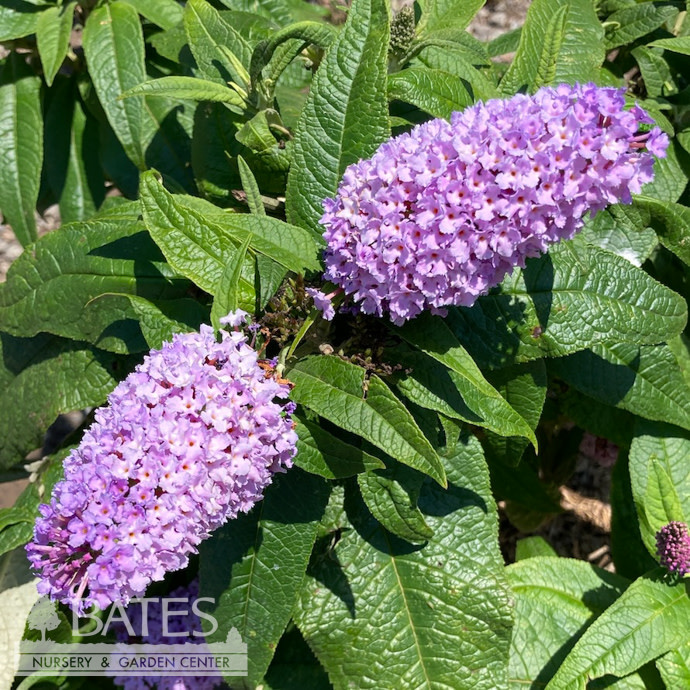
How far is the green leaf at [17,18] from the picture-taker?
2912mm

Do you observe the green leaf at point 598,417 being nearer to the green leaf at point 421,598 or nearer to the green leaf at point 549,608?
the green leaf at point 549,608

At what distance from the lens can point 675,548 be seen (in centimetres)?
227

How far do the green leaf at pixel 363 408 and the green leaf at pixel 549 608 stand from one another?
124 cm

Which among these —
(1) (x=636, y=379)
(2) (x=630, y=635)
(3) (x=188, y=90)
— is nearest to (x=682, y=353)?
(1) (x=636, y=379)

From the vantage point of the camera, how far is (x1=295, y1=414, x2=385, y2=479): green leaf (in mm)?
1729

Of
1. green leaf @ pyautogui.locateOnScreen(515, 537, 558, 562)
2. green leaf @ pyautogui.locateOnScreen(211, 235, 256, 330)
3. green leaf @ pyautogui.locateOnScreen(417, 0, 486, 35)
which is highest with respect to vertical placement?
green leaf @ pyautogui.locateOnScreen(417, 0, 486, 35)

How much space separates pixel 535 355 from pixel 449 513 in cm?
62

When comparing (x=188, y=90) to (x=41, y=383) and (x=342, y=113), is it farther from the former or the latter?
(x=41, y=383)

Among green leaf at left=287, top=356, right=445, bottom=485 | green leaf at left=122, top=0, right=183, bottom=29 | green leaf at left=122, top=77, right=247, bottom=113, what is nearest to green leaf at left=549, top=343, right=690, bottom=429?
green leaf at left=287, top=356, right=445, bottom=485

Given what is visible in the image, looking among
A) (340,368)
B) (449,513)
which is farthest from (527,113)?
(449,513)

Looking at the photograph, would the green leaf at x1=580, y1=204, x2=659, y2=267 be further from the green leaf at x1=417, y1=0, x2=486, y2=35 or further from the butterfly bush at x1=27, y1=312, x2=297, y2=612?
the butterfly bush at x1=27, y1=312, x2=297, y2=612

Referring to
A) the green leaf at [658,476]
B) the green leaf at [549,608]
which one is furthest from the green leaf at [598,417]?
the green leaf at [549,608]

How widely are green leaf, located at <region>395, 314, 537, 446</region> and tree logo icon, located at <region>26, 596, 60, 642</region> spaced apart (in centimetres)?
162

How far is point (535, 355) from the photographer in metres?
2.11
